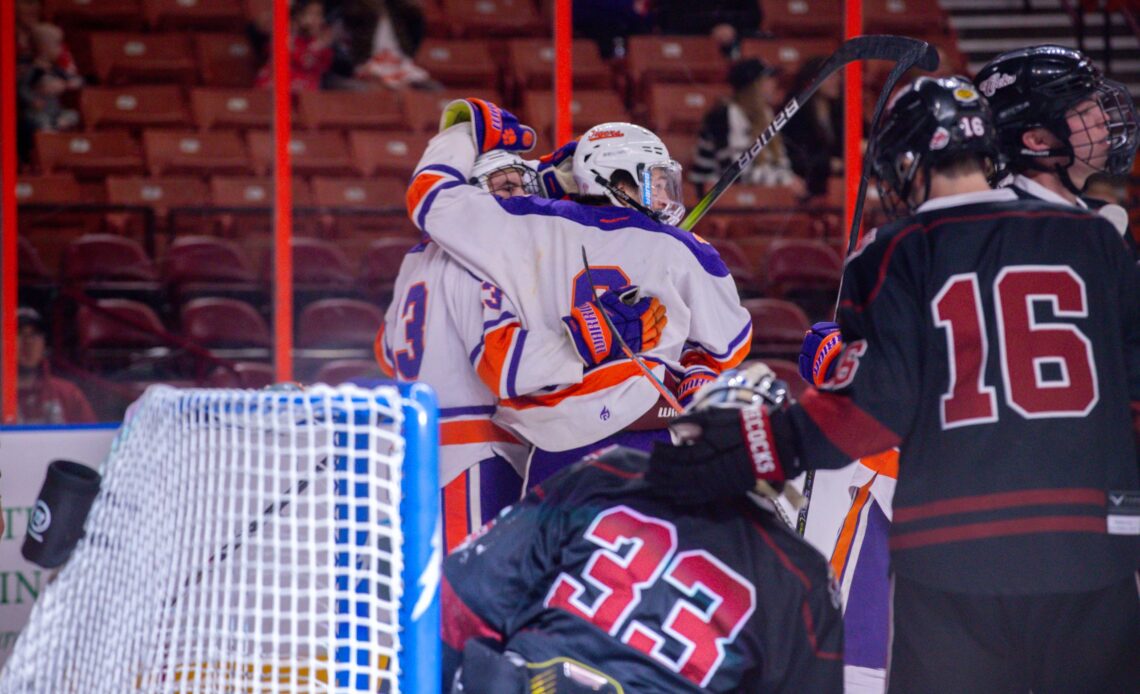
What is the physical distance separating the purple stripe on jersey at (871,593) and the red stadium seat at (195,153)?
12.4 feet

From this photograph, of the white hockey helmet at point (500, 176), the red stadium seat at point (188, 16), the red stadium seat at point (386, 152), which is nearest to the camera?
the white hockey helmet at point (500, 176)

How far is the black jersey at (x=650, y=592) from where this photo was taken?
163 cm

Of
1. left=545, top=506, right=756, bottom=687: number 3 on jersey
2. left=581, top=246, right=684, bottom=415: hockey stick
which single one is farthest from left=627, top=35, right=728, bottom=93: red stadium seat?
left=545, top=506, right=756, bottom=687: number 3 on jersey

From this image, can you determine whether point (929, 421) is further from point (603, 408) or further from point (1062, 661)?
point (603, 408)

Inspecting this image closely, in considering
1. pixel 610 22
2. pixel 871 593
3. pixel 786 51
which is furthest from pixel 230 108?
pixel 871 593

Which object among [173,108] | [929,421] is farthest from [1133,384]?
[173,108]

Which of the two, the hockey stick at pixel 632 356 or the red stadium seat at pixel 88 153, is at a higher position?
the red stadium seat at pixel 88 153

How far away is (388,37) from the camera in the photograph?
22.6ft

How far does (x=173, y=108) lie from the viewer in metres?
6.10

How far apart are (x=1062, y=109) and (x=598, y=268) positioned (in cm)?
96

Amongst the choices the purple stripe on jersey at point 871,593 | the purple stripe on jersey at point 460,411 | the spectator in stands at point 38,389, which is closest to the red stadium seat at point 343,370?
the spectator in stands at point 38,389

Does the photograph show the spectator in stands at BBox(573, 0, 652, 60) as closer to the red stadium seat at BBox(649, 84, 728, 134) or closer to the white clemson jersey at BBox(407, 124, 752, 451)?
the red stadium seat at BBox(649, 84, 728, 134)

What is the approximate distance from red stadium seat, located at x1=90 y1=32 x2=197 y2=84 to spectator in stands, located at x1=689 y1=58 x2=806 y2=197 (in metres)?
2.43

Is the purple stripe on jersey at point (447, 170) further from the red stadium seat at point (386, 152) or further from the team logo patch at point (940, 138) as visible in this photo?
the red stadium seat at point (386, 152)
